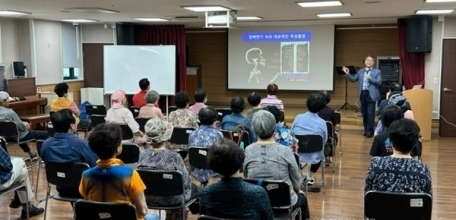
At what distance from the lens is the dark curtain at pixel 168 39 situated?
37.4 feet

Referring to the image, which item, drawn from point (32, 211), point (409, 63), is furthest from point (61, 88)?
point (409, 63)

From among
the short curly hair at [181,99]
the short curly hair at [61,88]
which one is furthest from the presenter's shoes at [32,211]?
the short curly hair at [61,88]

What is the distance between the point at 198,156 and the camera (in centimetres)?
389

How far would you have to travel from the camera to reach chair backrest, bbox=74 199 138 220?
94.8 inches

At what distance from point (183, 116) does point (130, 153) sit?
1.36m

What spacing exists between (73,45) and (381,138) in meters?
9.09

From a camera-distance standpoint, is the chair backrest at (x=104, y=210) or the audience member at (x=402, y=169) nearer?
the chair backrest at (x=104, y=210)

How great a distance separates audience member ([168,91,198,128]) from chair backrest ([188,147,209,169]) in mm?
1497

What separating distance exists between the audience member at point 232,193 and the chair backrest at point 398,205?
2.33ft

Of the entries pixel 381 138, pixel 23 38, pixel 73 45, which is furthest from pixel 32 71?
pixel 381 138

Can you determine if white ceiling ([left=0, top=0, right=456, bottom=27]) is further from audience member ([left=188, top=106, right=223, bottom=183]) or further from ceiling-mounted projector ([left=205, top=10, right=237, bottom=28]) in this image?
audience member ([left=188, top=106, right=223, bottom=183])

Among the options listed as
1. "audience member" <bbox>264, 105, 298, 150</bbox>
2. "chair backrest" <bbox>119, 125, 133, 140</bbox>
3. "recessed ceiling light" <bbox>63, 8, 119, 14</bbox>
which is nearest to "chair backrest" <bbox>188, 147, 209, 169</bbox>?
"audience member" <bbox>264, 105, 298, 150</bbox>

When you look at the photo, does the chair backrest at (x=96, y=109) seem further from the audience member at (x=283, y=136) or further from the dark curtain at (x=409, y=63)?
→ the dark curtain at (x=409, y=63)

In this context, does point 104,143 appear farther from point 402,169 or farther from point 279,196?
point 402,169
